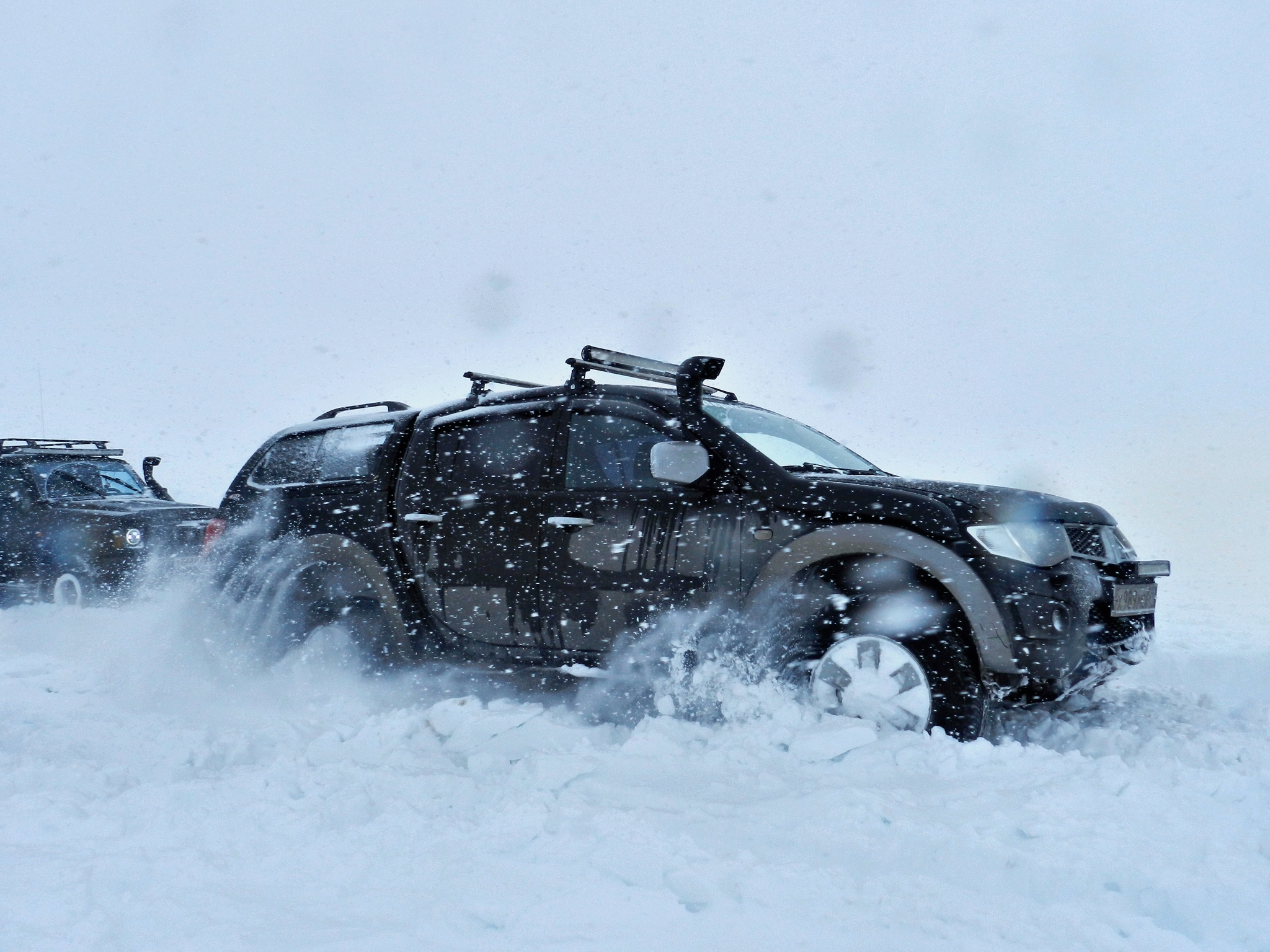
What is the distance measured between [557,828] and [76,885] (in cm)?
133

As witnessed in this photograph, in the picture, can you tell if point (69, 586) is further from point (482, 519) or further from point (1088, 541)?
point (1088, 541)

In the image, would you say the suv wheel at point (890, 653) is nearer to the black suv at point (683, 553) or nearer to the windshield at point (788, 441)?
the black suv at point (683, 553)

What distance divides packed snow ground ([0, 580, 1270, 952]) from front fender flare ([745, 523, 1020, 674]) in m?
0.39


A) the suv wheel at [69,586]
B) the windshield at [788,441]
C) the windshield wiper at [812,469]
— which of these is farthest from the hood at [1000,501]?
the suv wheel at [69,586]

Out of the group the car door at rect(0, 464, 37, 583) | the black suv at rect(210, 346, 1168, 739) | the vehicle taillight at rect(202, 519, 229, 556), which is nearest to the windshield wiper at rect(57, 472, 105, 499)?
the car door at rect(0, 464, 37, 583)

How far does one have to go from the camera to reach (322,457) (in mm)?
5551

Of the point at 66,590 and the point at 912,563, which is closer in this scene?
the point at 912,563

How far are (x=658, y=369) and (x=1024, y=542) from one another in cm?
201

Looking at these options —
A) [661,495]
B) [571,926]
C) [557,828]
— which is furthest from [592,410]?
[571,926]

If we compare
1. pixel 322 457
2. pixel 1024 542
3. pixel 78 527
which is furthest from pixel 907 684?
pixel 78 527

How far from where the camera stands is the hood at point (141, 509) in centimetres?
891

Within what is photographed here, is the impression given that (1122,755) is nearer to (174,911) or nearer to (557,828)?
(557,828)

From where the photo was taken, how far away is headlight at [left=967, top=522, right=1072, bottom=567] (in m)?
3.79

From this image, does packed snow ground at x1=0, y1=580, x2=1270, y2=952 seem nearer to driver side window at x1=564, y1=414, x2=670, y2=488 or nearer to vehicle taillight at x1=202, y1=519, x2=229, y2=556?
driver side window at x1=564, y1=414, x2=670, y2=488
